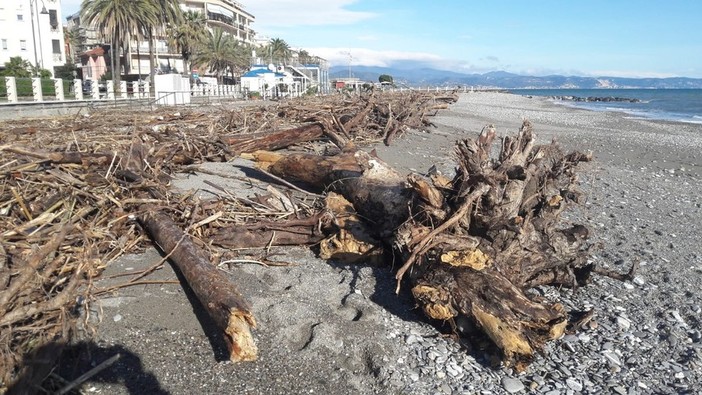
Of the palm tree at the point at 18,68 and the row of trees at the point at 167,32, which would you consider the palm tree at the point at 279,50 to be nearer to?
the row of trees at the point at 167,32

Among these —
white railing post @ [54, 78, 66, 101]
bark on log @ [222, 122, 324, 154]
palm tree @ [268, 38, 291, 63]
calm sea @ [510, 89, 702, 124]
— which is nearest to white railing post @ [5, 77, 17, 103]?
white railing post @ [54, 78, 66, 101]

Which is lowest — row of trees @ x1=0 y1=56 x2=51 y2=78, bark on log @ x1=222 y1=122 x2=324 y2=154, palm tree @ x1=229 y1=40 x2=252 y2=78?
bark on log @ x1=222 y1=122 x2=324 y2=154

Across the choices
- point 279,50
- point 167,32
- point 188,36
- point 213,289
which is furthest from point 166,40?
point 213,289

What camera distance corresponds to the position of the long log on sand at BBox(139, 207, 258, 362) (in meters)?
3.59

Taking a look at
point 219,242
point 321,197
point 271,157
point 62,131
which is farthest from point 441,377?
point 62,131

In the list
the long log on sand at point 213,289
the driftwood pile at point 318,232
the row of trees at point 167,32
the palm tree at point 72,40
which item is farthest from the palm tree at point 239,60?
the long log on sand at point 213,289

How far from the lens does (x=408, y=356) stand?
384cm

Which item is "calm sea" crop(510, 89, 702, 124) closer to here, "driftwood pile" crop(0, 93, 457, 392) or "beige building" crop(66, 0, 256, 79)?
"driftwood pile" crop(0, 93, 457, 392)

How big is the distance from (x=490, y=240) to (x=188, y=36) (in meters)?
54.0

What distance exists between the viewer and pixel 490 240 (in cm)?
460

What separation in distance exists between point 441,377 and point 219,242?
282 centimetres

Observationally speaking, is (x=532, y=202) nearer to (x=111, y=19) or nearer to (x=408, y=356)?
(x=408, y=356)

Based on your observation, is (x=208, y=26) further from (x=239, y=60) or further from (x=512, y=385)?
(x=512, y=385)

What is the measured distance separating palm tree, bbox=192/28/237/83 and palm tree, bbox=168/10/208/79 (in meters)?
2.44
